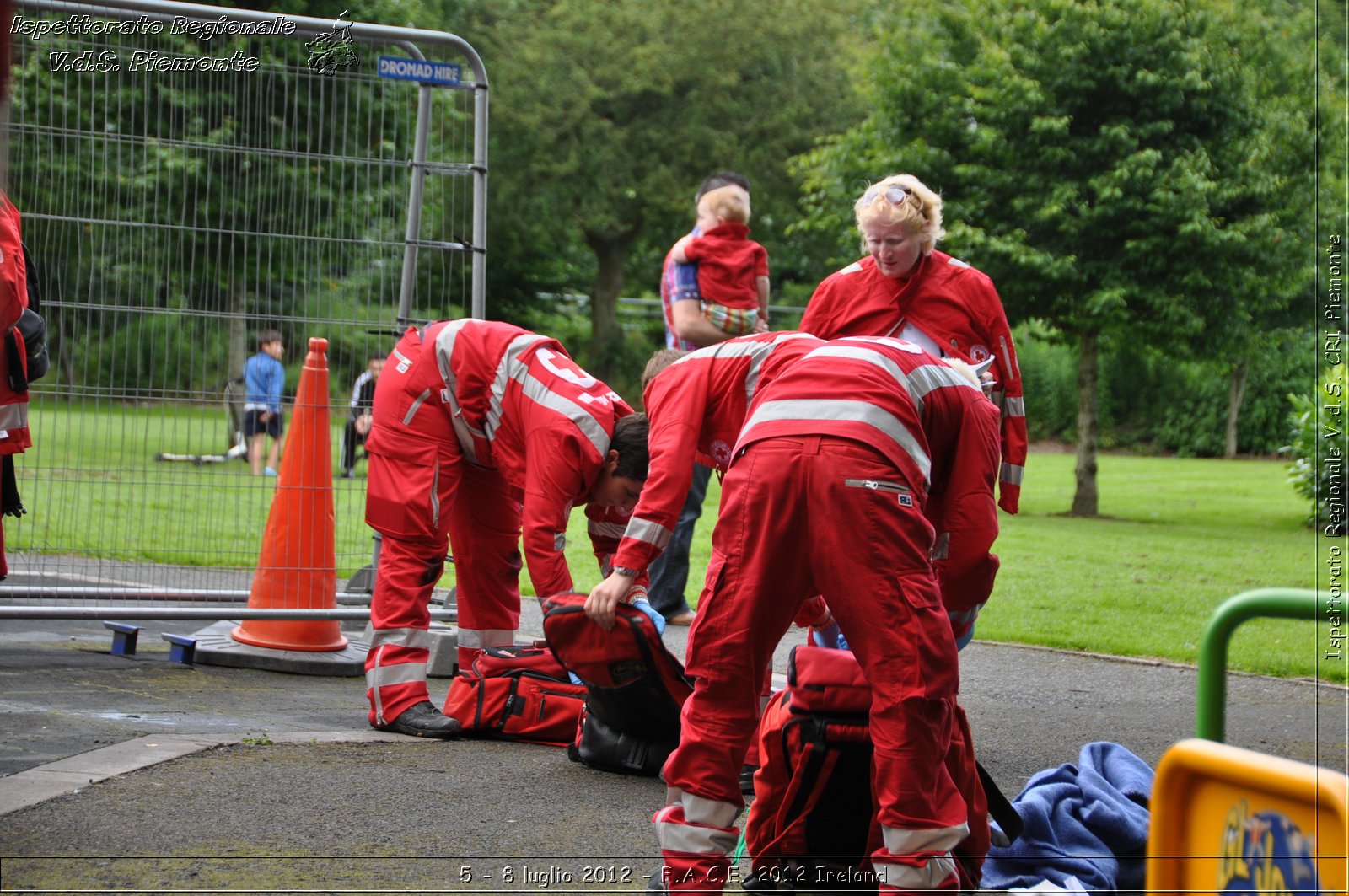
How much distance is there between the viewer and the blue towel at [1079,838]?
12.0 ft

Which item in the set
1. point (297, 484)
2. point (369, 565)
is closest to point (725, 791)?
point (297, 484)

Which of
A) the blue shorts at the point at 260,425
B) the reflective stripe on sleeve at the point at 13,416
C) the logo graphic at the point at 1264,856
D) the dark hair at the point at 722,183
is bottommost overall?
the logo graphic at the point at 1264,856

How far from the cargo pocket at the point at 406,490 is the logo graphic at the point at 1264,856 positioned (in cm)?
376

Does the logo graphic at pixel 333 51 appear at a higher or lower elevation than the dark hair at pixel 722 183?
higher

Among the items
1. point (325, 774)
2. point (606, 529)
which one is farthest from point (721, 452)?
point (325, 774)

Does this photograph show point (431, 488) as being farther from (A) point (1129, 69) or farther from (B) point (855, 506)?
(A) point (1129, 69)

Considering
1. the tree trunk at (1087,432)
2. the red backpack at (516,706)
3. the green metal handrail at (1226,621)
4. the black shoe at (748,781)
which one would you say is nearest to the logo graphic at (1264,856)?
the green metal handrail at (1226,621)

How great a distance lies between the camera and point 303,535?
6.75 m

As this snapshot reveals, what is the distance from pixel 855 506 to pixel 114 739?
3.08 meters

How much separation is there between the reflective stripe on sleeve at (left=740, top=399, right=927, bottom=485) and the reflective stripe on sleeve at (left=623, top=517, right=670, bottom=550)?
0.48m

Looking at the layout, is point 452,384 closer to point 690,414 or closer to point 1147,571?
point 690,414

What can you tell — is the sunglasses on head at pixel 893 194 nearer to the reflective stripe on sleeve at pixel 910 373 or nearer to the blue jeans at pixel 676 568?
the reflective stripe on sleeve at pixel 910 373

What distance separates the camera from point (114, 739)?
4.89 meters

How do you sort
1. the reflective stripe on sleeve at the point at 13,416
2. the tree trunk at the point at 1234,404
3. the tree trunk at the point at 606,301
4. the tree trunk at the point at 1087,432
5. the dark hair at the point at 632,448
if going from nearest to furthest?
the dark hair at the point at 632,448
the reflective stripe on sleeve at the point at 13,416
the tree trunk at the point at 1087,432
the tree trunk at the point at 1234,404
the tree trunk at the point at 606,301
